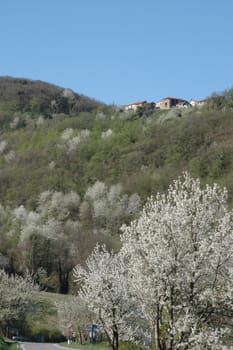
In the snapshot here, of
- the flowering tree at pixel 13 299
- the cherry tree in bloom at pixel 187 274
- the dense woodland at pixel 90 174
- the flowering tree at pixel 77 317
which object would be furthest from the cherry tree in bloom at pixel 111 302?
the dense woodland at pixel 90 174

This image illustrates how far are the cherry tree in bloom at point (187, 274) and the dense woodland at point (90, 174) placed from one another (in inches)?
2629

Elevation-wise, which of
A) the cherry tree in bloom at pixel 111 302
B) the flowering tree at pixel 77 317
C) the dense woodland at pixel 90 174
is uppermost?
the dense woodland at pixel 90 174

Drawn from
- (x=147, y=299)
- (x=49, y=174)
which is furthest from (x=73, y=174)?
(x=147, y=299)

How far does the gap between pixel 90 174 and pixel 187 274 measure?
370ft

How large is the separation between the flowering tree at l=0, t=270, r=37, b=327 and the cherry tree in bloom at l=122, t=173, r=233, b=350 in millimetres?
36332

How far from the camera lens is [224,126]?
→ 406 feet

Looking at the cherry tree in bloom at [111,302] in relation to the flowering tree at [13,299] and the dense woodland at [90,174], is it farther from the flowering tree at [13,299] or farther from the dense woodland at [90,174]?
the dense woodland at [90,174]

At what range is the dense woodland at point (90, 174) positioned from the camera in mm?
89750

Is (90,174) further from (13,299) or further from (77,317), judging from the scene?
(77,317)

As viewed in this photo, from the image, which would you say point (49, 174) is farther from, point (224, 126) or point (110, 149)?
point (224, 126)

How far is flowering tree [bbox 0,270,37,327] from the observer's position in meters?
52.7

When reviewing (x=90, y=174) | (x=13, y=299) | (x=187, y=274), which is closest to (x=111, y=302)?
(x=187, y=274)

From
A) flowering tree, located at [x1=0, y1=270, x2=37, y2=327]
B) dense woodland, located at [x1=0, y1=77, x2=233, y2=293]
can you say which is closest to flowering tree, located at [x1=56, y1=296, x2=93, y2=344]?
flowering tree, located at [x1=0, y1=270, x2=37, y2=327]

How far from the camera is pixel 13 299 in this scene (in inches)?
2101
